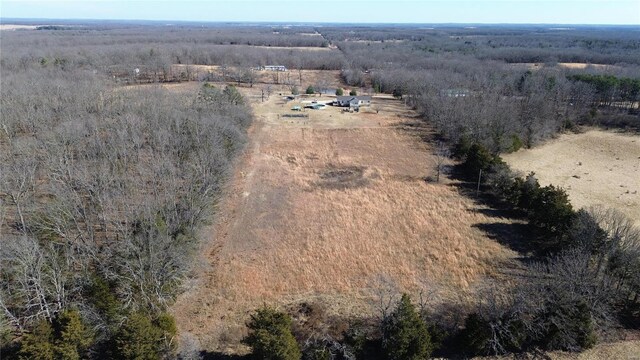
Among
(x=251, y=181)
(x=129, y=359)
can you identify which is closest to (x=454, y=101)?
(x=251, y=181)

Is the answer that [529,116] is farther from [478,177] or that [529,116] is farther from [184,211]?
[184,211]

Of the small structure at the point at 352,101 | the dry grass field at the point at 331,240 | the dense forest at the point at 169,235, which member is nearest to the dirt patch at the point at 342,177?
the dry grass field at the point at 331,240

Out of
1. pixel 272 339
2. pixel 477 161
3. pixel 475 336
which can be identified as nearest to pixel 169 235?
pixel 272 339

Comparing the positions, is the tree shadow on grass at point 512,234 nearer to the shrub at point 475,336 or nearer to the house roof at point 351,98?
the shrub at point 475,336

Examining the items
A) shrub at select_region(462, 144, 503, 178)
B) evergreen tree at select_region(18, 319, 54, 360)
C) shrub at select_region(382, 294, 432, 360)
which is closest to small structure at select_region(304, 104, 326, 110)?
A: shrub at select_region(462, 144, 503, 178)

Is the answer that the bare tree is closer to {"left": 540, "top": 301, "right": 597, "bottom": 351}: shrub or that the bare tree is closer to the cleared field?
the cleared field

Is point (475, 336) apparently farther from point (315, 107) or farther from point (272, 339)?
point (315, 107)
